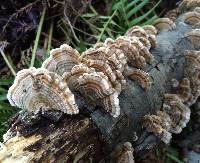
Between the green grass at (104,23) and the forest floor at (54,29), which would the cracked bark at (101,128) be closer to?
the forest floor at (54,29)

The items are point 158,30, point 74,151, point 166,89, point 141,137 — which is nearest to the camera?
point 74,151

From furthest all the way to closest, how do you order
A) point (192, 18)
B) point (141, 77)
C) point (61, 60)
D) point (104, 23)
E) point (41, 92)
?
point (104, 23) → point (192, 18) → point (141, 77) → point (61, 60) → point (41, 92)

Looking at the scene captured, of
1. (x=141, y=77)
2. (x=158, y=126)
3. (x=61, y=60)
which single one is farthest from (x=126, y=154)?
(x=61, y=60)

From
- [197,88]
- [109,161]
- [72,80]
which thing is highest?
[72,80]

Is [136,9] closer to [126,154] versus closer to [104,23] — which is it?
[104,23]

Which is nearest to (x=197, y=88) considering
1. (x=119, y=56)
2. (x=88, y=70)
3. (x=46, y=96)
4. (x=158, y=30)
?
(x=158, y=30)

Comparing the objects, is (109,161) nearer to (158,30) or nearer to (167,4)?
(158,30)

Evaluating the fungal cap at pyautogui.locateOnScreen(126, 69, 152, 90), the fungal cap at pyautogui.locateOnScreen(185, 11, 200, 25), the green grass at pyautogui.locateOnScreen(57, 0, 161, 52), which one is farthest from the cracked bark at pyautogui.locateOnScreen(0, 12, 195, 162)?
the green grass at pyautogui.locateOnScreen(57, 0, 161, 52)
